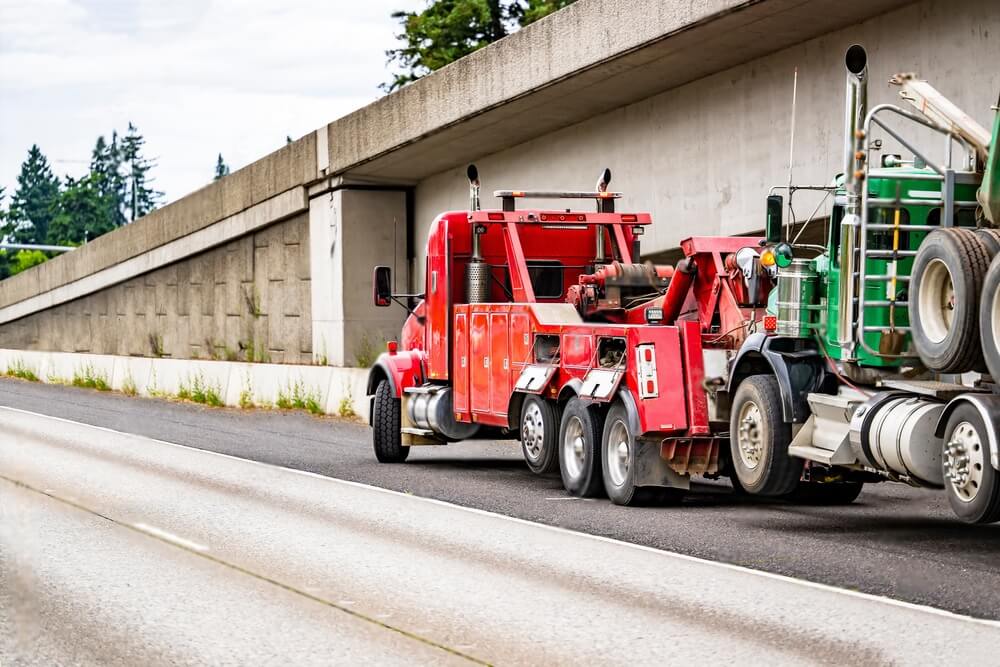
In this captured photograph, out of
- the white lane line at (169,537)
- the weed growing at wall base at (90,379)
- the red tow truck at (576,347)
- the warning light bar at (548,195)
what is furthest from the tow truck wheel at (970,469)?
the weed growing at wall base at (90,379)

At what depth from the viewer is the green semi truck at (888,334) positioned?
10094 millimetres

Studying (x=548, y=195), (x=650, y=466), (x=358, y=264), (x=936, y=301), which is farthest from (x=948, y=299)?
(x=358, y=264)

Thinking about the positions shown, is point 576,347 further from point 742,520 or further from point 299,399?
point 299,399

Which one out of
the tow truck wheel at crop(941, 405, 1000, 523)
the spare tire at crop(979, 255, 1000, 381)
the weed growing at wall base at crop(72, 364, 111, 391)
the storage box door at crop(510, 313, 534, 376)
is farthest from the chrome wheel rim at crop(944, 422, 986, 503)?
the weed growing at wall base at crop(72, 364, 111, 391)

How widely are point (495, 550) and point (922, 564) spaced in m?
2.86

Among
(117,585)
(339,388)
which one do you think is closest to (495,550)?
(117,585)

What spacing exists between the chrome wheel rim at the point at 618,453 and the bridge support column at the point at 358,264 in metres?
19.9

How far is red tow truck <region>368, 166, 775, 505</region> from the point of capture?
1333 centimetres

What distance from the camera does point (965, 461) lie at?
10031mm

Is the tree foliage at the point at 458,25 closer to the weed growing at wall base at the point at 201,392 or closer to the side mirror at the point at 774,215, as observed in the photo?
the weed growing at wall base at the point at 201,392

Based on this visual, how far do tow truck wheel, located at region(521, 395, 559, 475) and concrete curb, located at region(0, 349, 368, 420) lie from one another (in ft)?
36.5

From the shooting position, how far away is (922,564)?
Result: 10.3m

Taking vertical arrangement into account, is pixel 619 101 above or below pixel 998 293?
above

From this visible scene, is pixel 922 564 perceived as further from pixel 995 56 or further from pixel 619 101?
pixel 619 101
